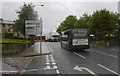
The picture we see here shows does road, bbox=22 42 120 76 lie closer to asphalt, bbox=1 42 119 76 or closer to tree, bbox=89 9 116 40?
asphalt, bbox=1 42 119 76

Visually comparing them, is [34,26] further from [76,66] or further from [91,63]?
[76,66]

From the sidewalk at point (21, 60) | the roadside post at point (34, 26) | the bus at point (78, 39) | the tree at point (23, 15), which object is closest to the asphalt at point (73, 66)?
the sidewalk at point (21, 60)

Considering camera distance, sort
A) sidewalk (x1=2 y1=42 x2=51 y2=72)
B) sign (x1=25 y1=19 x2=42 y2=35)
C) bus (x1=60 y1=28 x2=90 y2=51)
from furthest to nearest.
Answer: sign (x1=25 y1=19 x2=42 y2=35), bus (x1=60 y1=28 x2=90 y2=51), sidewalk (x1=2 y1=42 x2=51 y2=72)

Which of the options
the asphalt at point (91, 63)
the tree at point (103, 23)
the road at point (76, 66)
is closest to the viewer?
the road at point (76, 66)

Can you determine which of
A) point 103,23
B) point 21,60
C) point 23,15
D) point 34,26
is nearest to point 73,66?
point 21,60

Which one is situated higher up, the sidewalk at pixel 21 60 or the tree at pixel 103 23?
the tree at pixel 103 23

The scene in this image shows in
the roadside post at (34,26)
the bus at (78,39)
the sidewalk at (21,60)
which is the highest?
the roadside post at (34,26)

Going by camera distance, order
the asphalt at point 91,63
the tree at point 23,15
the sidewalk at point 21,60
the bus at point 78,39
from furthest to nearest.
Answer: the tree at point 23,15
the bus at point 78,39
the sidewalk at point 21,60
the asphalt at point 91,63

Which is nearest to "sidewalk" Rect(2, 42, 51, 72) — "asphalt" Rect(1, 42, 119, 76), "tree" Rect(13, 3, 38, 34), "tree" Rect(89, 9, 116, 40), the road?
"asphalt" Rect(1, 42, 119, 76)

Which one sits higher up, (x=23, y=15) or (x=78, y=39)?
(x=23, y=15)

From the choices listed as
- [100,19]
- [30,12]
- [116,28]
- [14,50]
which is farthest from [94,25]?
[14,50]

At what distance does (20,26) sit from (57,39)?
44496mm

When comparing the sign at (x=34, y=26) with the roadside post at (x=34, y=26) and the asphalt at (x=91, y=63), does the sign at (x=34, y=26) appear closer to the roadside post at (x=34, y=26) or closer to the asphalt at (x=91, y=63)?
the roadside post at (x=34, y=26)

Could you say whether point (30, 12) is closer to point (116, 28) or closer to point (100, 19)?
point (100, 19)
